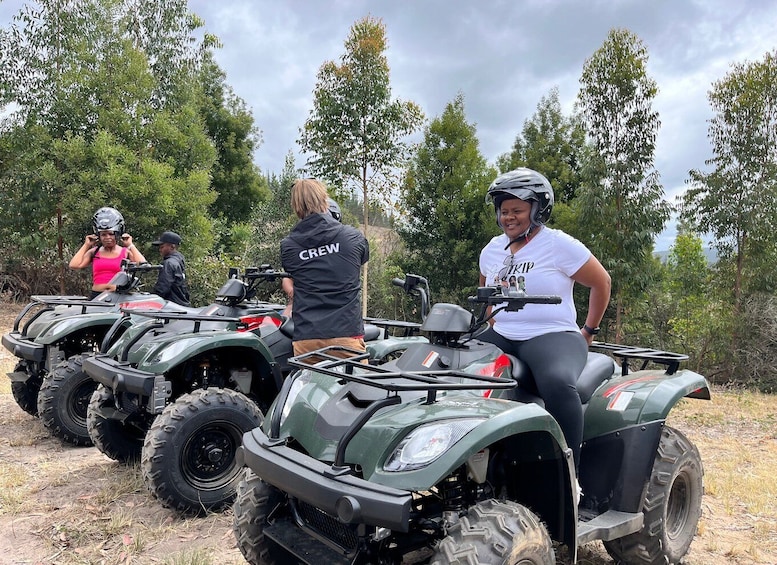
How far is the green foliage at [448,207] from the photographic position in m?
20.2

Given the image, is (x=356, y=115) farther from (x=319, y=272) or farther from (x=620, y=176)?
(x=319, y=272)

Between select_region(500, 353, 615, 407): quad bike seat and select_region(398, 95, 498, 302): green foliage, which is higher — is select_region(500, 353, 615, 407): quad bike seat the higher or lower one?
the lower one

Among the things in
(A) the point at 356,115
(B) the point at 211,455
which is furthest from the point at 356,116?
(B) the point at 211,455

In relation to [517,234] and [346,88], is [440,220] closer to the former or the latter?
[346,88]

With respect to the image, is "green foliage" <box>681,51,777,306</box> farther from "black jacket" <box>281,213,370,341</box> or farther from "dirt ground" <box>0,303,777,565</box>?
"black jacket" <box>281,213,370,341</box>

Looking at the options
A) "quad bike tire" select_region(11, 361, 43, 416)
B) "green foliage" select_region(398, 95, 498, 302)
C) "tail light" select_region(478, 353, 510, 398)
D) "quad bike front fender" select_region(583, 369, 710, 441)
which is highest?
"green foliage" select_region(398, 95, 498, 302)

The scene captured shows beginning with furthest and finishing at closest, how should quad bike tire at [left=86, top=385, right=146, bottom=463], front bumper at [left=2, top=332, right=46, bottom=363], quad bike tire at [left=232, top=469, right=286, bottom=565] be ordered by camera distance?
1. front bumper at [left=2, top=332, right=46, bottom=363]
2. quad bike tire at [left=86, top=385, right=146, bottom=463]
3. quad bike tire at [left=232, top=469, right=286, bottom=565]

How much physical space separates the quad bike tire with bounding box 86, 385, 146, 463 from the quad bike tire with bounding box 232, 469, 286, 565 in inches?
93.5

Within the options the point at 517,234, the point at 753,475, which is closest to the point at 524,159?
the point at 753,475

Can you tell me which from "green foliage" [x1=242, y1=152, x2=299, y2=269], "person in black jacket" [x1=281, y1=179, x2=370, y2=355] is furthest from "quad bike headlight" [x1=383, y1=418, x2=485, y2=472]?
"green foliage" [x1=242, y1=152, x2=299, y2=269]

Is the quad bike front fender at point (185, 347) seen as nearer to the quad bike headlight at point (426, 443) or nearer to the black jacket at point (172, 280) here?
the black jacket at point (172, 280)

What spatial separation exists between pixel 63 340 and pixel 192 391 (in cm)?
208

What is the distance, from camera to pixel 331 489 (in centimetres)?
213

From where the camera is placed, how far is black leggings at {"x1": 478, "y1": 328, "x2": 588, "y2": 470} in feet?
9.23
